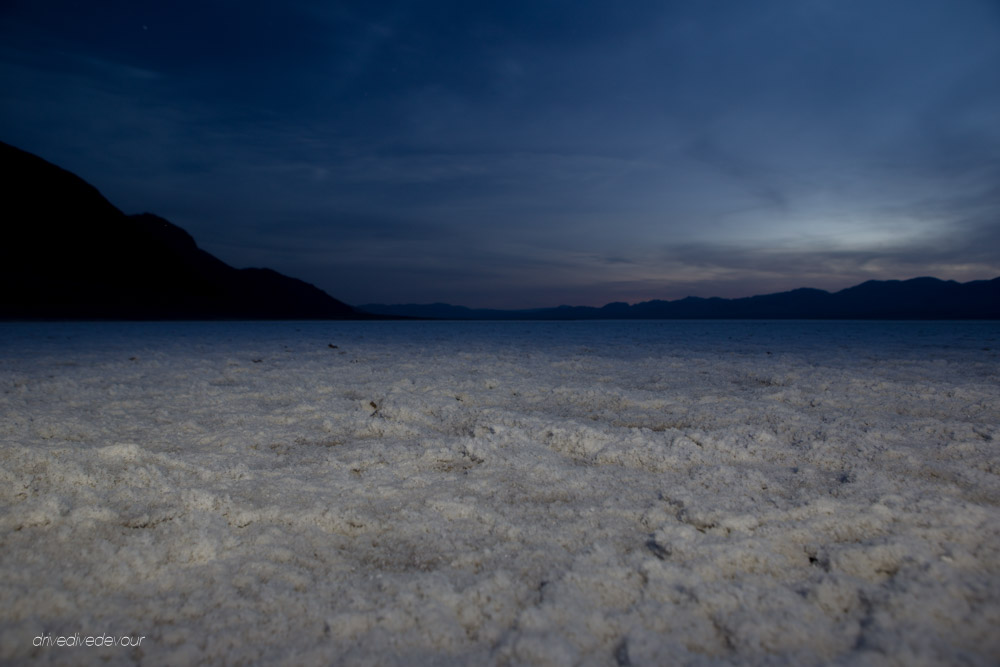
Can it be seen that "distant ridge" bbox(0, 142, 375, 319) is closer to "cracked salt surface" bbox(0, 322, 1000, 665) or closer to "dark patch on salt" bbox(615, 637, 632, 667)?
"cracked salt surface" bbox(0, 322, 1000, 665)

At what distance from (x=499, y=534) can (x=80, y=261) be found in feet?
252

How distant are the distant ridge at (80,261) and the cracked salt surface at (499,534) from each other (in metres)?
49.1

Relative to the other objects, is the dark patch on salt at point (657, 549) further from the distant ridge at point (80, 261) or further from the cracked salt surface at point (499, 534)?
the distant ridge at point (80, 261)

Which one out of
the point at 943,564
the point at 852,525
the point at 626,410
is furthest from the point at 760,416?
the point at 943,564

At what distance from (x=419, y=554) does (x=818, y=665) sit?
3.85ft

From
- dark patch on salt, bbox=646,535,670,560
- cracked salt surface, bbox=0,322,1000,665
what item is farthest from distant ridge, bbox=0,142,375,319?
dark patch on salt, bbox=646,535,670,560

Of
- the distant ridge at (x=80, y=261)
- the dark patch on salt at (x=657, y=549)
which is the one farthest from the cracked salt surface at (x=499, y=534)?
the distant ridge at (x=80, y=261)

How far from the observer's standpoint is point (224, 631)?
4.19 feet

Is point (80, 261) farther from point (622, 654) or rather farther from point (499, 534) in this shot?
point (622, 654)

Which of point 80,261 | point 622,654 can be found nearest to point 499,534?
point 622,654

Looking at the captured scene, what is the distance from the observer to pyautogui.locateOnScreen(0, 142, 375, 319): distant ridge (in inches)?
1842

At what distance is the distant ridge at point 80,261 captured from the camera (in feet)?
153

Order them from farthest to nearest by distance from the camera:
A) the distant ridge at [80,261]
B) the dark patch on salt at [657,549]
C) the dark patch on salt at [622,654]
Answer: the distant ridge at [80,261] → the dark patch on salt at [657,549] → the dark patch on salt at [622,654]

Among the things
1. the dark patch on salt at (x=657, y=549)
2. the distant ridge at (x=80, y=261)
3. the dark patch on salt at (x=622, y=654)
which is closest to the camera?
the dark patch on salt at (x=622, y=654)
